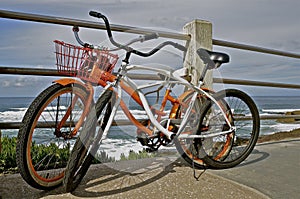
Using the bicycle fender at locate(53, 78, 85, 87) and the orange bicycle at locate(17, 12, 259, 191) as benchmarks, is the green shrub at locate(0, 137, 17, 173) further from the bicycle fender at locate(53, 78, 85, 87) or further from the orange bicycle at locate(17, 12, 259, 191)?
the bicycle fender at locate(53, 78, 85, 87)

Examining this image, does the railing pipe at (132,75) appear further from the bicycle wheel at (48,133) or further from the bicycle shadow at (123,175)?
the bicycle shadow at (123,175)

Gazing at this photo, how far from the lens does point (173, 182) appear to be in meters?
2.19

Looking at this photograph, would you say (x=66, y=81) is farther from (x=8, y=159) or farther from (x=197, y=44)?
(x=197, y=44)

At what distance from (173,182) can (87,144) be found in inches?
26.3

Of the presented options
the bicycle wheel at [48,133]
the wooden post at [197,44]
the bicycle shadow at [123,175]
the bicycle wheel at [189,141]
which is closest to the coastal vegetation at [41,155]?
the bicycle wheel at [48,133]

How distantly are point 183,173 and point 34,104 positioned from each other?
1164mm

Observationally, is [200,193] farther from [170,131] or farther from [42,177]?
[42,177]

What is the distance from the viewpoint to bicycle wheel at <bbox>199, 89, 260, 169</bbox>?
2568 millimetres

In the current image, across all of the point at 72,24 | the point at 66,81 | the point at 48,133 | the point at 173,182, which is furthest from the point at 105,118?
the point at 72,24

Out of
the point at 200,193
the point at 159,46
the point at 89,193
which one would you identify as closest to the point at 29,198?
the point at 89,193

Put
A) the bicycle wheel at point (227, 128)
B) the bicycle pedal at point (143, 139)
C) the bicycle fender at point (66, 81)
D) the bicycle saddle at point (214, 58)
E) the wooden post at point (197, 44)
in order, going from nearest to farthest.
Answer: the bicycle fender at point (66, 81) < the bicycle pedal at point (143, 139) < the bicycle saddle at point (214, 58) < the bicycle wheel at point (227, 128) < the wooden post at point (197, 44)

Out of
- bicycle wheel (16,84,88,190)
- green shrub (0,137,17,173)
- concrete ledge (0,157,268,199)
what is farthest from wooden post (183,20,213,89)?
green shrub (0,137,17,173)

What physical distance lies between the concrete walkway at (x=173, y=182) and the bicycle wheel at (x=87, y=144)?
12 cm

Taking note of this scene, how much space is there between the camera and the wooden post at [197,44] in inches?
115
